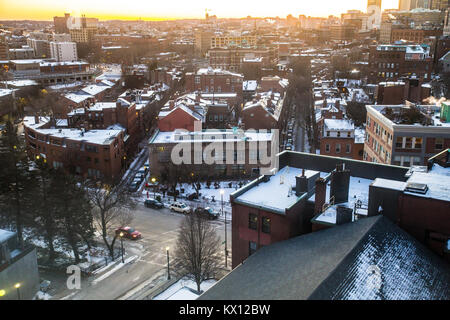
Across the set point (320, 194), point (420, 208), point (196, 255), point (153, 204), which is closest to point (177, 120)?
point (153, 204)

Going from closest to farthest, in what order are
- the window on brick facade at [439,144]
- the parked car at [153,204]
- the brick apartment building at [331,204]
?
1. the brick apartment building at [331,204]
2. the window on brick facade at [439,144]
3. the parked car at [153,204]

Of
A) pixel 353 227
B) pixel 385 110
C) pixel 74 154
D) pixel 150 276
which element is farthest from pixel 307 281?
pixel 74 154

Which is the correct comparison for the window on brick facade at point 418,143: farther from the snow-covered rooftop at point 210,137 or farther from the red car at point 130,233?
the red car at point 130,233

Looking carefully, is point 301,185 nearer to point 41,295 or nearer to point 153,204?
point 41,295

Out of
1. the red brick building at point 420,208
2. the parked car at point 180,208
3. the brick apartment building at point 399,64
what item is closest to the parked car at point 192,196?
the parked car at point 180,208

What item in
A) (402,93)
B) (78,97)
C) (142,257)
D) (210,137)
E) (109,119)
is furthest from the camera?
(78,97)
